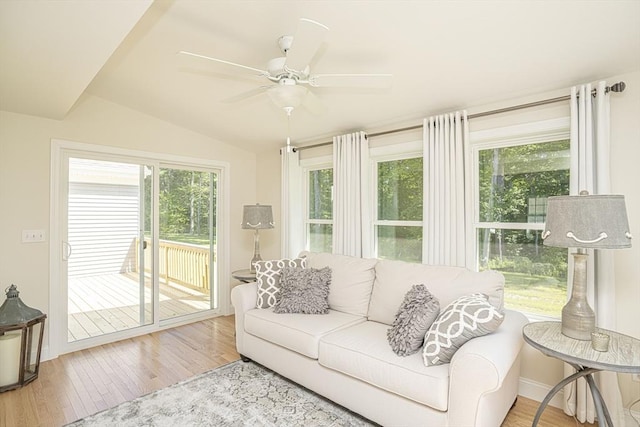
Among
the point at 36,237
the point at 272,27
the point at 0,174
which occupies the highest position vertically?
the point at 272,27

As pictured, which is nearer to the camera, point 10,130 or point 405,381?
point 405,381

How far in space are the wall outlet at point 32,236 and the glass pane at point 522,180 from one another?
4.12m

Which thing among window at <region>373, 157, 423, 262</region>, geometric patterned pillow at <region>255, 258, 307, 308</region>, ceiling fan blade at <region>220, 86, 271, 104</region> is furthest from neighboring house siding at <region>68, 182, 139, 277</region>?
window at <region>373, 157, 423, 262</region>

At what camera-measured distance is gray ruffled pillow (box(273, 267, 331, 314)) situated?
9.41ft

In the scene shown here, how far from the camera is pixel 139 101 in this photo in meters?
3.52

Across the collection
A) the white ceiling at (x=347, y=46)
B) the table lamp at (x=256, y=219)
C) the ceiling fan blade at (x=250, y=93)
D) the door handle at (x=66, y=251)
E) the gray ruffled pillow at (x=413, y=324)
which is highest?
the white ceiling at (x=347, y=46)

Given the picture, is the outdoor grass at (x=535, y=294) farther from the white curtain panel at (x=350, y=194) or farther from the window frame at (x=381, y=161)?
the white curtain panel at (x=350, y=194)

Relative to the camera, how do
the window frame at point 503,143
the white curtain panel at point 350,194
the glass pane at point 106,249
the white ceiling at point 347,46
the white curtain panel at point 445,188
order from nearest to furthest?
the white ceiling at point 347,46 < the window frame at point 503,143 < the white curtain panel at point 445,188 < the glass pane at point 106,249 < the white curtain panel at point 350,194

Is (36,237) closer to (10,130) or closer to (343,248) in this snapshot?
(10,130)

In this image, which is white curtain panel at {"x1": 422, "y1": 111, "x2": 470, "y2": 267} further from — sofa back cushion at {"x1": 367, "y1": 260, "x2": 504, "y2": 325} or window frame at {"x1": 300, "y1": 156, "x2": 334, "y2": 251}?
window frame at {"x1": 300, "y1": 156, "x2": 334, "y2": 251}

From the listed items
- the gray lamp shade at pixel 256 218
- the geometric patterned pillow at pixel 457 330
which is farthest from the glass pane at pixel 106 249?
the geometric patterned pillow at pixel 457 330

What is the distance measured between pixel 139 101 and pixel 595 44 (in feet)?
12.9

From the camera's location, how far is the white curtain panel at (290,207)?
4293mm

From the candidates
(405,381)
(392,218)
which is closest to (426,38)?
(392,218)
